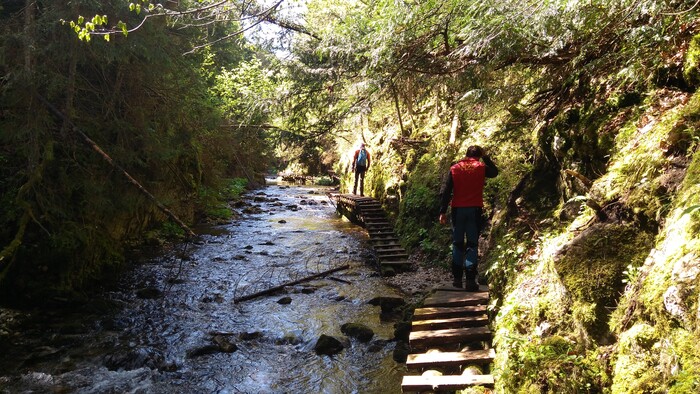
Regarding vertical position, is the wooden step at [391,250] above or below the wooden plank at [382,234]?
below

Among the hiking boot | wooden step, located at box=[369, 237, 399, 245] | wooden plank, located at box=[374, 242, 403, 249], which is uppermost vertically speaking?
the hiking boot

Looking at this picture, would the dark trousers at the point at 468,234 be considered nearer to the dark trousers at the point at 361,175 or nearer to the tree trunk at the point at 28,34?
the tree trunk at the point at 28,34

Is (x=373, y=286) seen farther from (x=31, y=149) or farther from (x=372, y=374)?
(x=31, y=149)

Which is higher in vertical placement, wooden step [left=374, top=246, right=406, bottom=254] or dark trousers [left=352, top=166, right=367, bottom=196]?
dark trousers [left=352, top=166, right=367, bottom=196]

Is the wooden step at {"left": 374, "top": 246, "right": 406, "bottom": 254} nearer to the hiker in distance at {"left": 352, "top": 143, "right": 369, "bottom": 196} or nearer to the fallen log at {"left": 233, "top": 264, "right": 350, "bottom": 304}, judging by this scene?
the fallen log at {"left": 233, "top": 264, "right": 350, "bottom": 304}

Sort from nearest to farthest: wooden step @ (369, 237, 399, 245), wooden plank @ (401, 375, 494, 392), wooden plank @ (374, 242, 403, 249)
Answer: wooden plank @ (401, 375, 494, 392)
wooden plank @ (374, 242, 403, 249)
wooden step @ (369, 237, 399, 245)

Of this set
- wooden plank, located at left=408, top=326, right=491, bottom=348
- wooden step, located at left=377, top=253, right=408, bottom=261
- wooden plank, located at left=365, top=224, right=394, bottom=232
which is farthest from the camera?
wooden plank, located at left=365, top=224, right=394, bottom=232

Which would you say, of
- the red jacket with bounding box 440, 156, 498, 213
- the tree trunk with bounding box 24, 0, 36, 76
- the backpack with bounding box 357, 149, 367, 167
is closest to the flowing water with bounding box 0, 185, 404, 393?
the red jacket with bounding box 440, 156, 498, 213

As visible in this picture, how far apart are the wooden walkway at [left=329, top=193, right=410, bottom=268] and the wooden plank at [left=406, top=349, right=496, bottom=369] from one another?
6.04 metres

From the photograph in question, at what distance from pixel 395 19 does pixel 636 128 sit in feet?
13.0

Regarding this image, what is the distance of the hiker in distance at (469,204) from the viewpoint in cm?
605

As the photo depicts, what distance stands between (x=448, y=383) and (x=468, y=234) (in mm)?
2590

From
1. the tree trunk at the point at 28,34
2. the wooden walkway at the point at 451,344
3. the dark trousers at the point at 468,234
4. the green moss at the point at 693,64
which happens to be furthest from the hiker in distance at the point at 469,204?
the tree trunk at the point at 28,34

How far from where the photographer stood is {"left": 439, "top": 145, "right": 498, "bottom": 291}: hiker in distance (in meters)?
6.05
